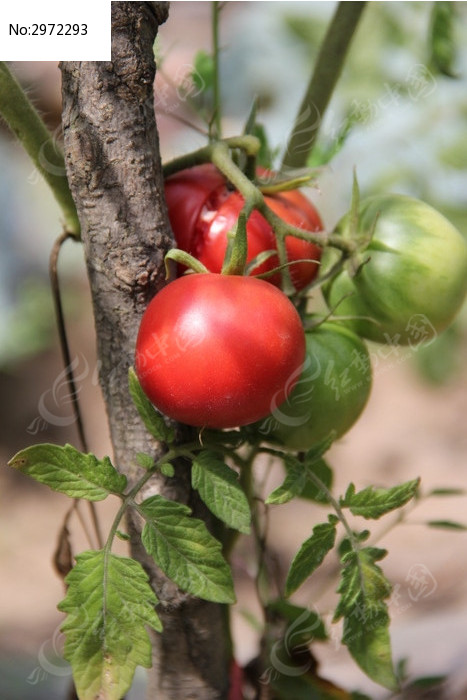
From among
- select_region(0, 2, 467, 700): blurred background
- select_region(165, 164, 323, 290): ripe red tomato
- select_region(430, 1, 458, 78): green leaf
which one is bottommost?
select_region(0, 2, 467, 700): blurred background

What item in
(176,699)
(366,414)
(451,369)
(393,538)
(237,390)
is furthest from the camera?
(366,414)

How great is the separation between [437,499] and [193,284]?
1302 millimetres

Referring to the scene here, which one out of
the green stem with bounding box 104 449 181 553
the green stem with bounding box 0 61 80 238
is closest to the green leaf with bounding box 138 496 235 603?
the green stem with bounding box 104 449 181 553

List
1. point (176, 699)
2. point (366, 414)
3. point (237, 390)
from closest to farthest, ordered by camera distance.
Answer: point (237, 390) < point (176, 699) < point (366, 414)

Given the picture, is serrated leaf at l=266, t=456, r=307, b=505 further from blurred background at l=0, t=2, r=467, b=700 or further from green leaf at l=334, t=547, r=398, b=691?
blurred background at l=0, t=2, r=467, b=700

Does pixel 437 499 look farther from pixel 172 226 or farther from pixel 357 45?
pixel 172 226

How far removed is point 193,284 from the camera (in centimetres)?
46

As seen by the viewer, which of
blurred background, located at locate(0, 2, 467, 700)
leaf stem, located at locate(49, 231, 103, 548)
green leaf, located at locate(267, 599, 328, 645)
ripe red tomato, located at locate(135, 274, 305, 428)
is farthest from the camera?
blurred background, located at locate(0, 2, 467, 700)

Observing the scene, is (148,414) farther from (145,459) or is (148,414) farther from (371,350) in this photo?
(371,350)

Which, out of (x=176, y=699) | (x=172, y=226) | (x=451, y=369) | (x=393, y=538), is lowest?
(x=393, y=538)

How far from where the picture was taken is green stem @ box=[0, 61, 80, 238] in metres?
0.52

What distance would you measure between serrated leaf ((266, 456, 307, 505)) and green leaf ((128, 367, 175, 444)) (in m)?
0.08

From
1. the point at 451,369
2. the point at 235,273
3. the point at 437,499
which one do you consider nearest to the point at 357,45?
the point at 451,369

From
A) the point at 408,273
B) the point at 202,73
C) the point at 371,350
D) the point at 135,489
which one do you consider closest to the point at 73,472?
the point at 135,489
